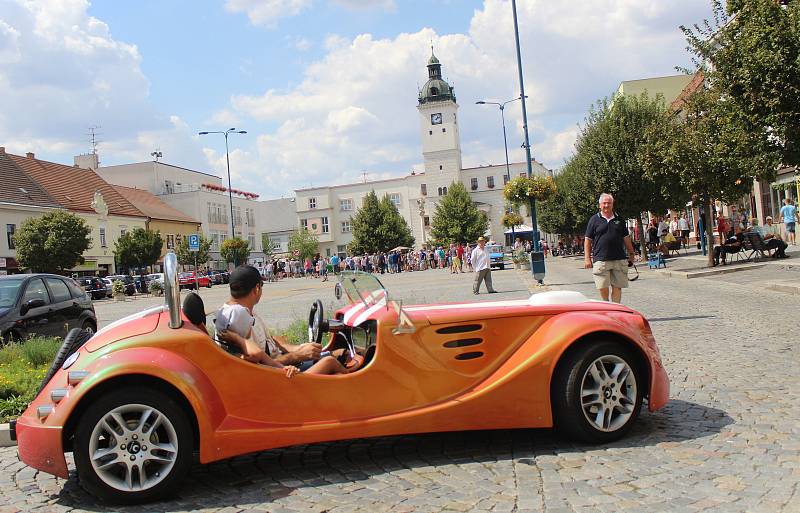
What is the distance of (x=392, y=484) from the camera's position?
423cm

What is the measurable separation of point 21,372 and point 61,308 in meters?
4.31

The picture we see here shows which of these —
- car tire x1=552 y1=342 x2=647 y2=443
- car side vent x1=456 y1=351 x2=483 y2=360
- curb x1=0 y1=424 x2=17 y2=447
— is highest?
car side vent x1=456 y1=351 x2=483 y2=360

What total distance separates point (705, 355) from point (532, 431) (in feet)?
11.6

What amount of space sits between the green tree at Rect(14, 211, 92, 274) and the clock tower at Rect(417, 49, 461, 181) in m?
75.2

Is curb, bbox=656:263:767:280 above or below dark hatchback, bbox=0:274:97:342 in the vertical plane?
below

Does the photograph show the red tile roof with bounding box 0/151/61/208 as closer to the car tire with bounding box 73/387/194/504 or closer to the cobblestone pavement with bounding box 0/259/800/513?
the cobblestone pavement with bounding box 0/259/800/513

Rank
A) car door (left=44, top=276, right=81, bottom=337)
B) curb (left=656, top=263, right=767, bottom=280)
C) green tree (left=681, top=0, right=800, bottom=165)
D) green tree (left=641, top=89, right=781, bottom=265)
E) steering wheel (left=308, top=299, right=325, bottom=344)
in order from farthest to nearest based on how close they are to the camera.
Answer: curb (left=656, top=263, right=767, bottom=280), green tree (left=641, top=89, right=781, bottom=265), green tree (left=681, top=0, right=800, bottom=165), car door (left=44, top=276, right=81, bottom=337), steering wheel (left=308, top=299, right=325, bottom=344)

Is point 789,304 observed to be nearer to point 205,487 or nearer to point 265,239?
point 205,487

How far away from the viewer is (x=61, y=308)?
11.6 m

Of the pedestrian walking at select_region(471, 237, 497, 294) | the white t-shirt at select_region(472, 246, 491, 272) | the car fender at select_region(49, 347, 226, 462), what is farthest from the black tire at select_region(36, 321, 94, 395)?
the white t-shirt at select_region(472, 246, 491, 272)

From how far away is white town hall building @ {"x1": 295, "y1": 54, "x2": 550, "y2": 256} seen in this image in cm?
11456

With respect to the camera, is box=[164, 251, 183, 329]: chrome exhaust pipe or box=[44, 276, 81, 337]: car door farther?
box=[44, 276, 81, 337]: car door

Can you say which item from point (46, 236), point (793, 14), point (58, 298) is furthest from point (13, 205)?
point (793, 14)

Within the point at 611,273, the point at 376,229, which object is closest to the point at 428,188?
the point at 376,229
